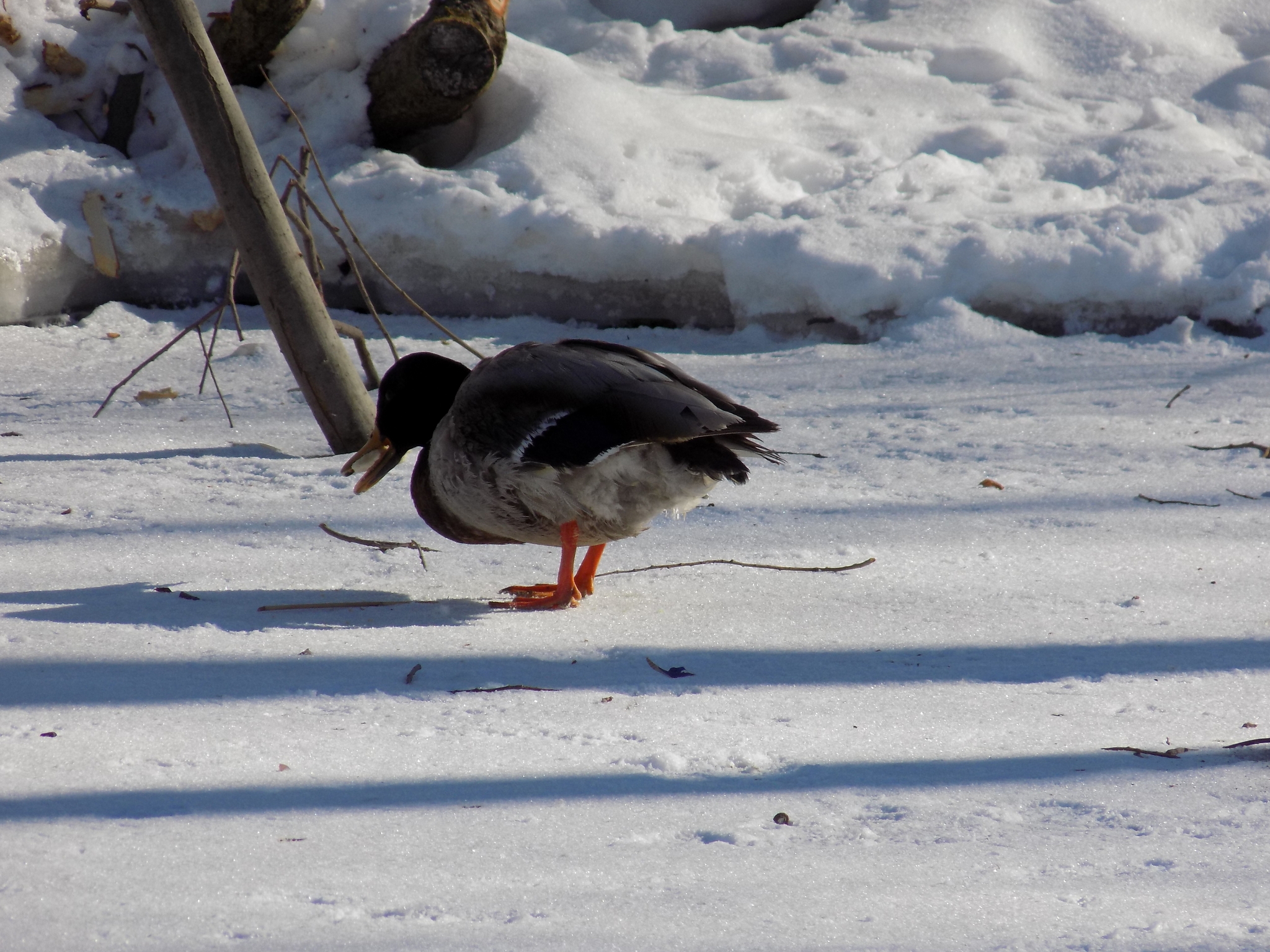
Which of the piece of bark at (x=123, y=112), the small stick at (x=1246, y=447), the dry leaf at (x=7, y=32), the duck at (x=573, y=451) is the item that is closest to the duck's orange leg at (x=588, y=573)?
the duck at (x=573, y=451)

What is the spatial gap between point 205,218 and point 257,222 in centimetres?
260

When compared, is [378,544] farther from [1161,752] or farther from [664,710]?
[1161,752]

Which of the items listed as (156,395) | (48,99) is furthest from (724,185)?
(48,99)

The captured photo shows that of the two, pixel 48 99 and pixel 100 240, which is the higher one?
pixel 48 99

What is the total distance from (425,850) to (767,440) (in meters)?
3.30

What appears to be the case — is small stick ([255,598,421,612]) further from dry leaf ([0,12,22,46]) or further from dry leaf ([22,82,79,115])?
dry leaf ([0,12,22,46])

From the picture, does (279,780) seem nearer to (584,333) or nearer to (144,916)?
(144,916)

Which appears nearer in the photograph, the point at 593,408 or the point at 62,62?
the point at 593,408

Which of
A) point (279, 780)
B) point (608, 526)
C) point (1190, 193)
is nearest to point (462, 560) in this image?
point (608, 526)

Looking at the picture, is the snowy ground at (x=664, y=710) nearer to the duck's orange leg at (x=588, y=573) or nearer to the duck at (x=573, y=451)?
the duck's orange leg at (x=588, y=573)

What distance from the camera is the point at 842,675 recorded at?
246 centimetres

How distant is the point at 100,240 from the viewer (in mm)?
6234

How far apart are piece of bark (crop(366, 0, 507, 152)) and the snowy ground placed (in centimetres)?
305

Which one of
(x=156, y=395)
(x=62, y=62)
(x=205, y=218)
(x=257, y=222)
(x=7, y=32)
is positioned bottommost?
(x=156, y=395)
